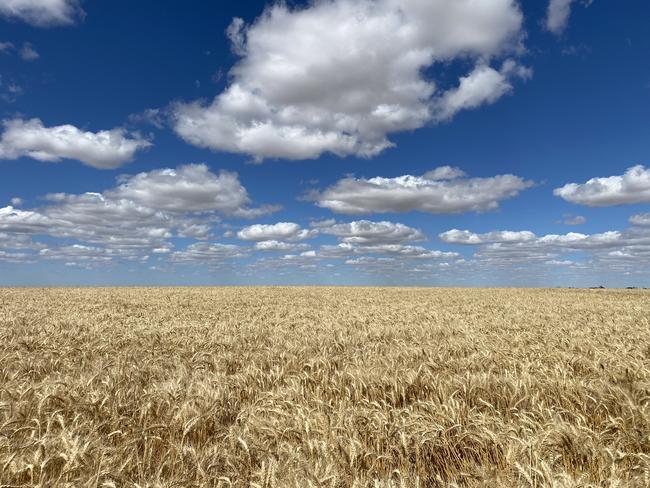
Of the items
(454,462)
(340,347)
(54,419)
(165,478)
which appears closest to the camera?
(165,478)

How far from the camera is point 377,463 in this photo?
12.2 feet

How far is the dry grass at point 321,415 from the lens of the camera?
342 centimetres

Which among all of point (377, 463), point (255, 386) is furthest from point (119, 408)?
point (377, 463)

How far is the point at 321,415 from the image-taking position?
4.49 meters

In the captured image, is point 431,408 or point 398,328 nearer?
point 431,408

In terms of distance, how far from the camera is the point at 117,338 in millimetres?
11359

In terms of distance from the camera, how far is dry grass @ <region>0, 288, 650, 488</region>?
3.42m

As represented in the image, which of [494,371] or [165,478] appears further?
[494,371]

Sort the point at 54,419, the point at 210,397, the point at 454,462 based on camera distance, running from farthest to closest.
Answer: the point at 210,397
the point at 54,419
the point at 454,462

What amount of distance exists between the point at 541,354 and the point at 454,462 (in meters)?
5.91

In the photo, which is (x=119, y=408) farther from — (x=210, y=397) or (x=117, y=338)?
(x=117, y=338)

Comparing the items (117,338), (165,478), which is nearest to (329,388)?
(165,478)

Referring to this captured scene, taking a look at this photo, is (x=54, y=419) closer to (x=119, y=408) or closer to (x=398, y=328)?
(x=119, y=408)

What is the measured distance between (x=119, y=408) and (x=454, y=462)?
157 inches
